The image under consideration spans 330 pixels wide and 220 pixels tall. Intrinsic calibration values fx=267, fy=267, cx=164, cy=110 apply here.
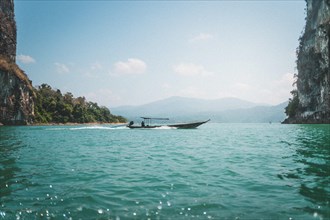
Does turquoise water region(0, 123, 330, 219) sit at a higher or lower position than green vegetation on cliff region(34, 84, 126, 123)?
lower

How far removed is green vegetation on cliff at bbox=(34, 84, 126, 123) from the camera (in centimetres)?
11268

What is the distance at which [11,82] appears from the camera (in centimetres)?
9062

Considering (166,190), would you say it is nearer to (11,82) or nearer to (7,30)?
(11,82)

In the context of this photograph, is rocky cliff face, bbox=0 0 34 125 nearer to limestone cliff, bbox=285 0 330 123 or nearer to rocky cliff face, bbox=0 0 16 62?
rocky cliff face, bbox=0 0 16 62

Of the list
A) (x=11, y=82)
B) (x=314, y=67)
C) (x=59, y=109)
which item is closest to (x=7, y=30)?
(x=11, y=82)

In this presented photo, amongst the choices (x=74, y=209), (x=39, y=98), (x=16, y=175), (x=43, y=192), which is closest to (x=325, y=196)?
(x=74, y=209)

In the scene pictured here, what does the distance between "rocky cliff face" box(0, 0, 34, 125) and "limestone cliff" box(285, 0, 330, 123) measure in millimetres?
104635

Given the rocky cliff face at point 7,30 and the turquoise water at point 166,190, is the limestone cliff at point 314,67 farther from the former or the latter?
the rocky cliff face at point 7,30

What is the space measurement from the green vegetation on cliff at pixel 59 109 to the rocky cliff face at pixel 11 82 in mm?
9704

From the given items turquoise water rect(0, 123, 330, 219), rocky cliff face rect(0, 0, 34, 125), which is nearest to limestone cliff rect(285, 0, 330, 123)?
turquoise water rect(0, 123, 330, 219)

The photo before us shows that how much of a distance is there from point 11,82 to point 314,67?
10838 cm

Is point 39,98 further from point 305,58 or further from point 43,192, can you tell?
point 43,192

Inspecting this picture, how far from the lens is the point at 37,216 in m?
6.82

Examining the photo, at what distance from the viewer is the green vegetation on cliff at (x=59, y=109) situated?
112681 millimetres
